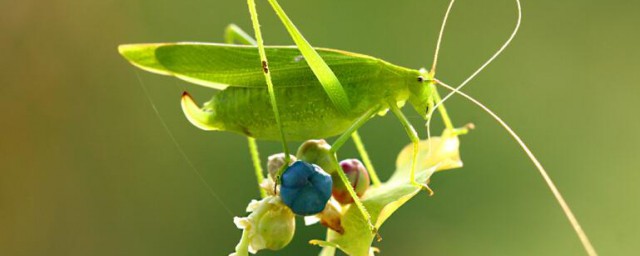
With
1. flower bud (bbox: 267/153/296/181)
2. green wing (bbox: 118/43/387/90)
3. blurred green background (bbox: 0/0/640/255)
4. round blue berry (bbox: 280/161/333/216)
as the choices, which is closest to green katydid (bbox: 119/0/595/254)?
green wing (bbox: 118/43/387/90)

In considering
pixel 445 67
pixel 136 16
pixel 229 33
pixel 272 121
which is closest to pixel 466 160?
pixel 445 67

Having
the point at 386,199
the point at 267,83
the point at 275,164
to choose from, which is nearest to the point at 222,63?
the point at 267,83

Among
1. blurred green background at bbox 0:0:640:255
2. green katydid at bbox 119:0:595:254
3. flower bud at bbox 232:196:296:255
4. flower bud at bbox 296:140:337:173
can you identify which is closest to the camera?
flower bud at bbox 232:196:296:255

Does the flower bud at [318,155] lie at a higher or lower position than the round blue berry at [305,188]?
higher

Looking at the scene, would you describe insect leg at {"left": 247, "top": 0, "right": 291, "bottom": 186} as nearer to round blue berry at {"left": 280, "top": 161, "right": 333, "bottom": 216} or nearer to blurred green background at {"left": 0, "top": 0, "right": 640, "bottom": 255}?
round blue berry at {"left": 280, "top": 161, "right": 333, "bottom": 216}

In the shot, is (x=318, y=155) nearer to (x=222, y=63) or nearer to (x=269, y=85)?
(x=269, y=85)

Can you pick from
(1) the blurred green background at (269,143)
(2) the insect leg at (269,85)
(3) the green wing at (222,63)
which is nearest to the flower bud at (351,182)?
(2) the insect leg at (269,85)

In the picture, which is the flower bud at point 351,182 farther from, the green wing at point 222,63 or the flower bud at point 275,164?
the green wing at point 222,63
